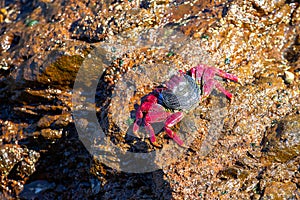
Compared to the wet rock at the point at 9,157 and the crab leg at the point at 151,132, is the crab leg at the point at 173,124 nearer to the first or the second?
the crab leg at the point at 151,132

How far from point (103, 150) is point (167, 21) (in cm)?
229

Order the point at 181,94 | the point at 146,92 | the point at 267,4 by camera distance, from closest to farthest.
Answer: the point at 181,94 < the point at 146,92 < the point at 267,4

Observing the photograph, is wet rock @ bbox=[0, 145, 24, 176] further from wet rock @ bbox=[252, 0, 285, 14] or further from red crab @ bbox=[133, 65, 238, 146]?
wet rock @ bbox=[252, 0, 285, 14]

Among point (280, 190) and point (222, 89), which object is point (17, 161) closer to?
point (222, 89)

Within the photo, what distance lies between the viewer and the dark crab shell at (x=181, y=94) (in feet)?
16.6

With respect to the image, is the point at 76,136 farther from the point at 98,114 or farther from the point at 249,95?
the point at 249,95

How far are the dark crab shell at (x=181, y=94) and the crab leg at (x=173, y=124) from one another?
13 centimetres

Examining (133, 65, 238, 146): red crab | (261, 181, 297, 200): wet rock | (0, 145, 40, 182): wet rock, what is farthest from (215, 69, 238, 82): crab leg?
(0, 145, 40, 182): wet rock

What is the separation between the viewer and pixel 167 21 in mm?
6039

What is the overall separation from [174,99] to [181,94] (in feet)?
0.37

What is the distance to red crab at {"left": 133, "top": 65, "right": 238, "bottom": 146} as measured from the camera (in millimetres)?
5023

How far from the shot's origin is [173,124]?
4.99 meters

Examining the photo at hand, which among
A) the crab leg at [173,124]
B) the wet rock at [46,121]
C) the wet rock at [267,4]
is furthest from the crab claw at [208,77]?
the wet rock at [46,121]

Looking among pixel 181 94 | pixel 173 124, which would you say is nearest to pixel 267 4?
pixel 181 94
